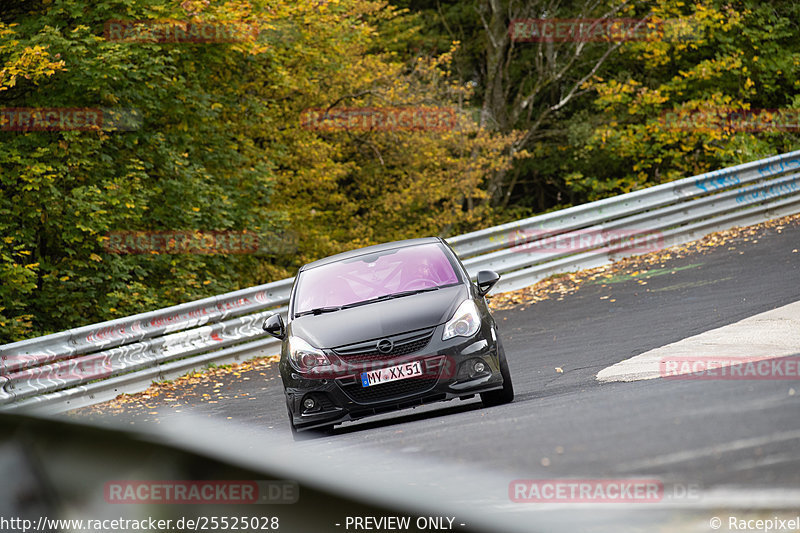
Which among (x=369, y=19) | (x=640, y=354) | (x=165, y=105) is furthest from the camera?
(x=369, y=19)

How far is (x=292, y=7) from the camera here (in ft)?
74.2

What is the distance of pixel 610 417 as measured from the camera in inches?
219

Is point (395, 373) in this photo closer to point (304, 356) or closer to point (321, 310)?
point (304, 356)

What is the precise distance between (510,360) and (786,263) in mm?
4586

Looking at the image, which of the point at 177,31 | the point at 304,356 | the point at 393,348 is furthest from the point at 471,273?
the point at 177,31

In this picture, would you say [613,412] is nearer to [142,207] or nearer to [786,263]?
[786,263]

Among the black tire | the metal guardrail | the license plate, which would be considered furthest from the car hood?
the metal guardrail

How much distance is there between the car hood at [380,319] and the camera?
25.1 feet

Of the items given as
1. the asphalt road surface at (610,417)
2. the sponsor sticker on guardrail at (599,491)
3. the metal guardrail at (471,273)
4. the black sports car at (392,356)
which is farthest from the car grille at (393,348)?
the metal guardrail at (471,273)

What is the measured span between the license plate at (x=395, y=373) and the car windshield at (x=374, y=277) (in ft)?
3.60

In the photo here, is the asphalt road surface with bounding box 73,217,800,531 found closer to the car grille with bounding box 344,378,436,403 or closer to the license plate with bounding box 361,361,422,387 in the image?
the car grille with bounding box 344,378,436,403

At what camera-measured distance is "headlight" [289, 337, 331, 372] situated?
7664 millimetres

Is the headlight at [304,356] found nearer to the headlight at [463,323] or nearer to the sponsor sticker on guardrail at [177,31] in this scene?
the headlight at [463,323]

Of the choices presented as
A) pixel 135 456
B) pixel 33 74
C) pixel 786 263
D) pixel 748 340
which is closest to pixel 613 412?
pixel 748 340
